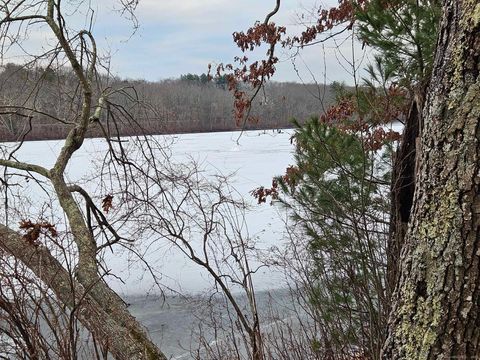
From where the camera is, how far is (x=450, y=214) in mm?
1470

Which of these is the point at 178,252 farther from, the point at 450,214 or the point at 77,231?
the point at 450,214

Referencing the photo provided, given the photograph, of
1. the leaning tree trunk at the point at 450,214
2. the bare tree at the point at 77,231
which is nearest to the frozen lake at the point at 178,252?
the bare tree at the point at 77,231

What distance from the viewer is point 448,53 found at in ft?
4.95

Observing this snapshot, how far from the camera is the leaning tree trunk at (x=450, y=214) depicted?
56.3 inches

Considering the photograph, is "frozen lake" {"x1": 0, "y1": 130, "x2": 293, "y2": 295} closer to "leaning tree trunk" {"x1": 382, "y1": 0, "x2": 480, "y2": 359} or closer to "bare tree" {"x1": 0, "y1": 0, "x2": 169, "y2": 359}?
"bare tree" {"x1": 0, "y1": 0, "x2": 169, "y2": 359}

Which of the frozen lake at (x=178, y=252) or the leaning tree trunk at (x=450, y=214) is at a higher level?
the leaning tree trunk at (x=450, y=214)

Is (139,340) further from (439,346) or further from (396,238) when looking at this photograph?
(439,346)

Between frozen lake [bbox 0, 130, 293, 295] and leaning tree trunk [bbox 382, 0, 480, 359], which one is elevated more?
leaning tree trunk [bbox 382, 0, 480, 359]

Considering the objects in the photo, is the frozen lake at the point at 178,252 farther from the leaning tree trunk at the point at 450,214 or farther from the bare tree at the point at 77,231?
the leaning tree trunk at the point at 450,214

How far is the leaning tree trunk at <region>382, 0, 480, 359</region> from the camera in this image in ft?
4.69

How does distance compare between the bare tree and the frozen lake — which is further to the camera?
the frozen lake

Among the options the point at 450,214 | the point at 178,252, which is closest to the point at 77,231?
the point at 450,214

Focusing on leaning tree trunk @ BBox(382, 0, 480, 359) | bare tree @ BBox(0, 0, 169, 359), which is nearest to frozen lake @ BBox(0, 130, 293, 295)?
bare tree @ BBox(0, 0, 169, 359)

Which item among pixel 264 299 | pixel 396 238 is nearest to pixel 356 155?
pixel 396 238
